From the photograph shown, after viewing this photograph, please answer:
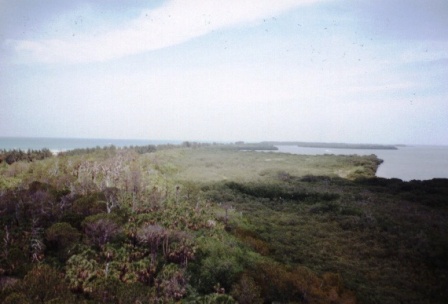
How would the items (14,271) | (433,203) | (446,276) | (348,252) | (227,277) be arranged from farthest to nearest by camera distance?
(433,203), (348,252), (446,276), (227,277), (14,271)

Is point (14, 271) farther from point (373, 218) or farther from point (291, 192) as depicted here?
point (291, 192)

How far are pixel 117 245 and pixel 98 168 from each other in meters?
22.9

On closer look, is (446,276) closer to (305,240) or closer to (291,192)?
(305,240)

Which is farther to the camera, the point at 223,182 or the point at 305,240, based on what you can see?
the point at 223,182

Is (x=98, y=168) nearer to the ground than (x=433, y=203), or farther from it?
farther from it

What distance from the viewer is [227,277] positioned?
15.0m

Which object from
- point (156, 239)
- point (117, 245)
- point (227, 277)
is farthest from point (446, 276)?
point (117, 245)

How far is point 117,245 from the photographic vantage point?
15.5m

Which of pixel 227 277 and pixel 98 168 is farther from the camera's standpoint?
pixel 98 168

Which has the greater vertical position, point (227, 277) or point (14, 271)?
point (14, 271)

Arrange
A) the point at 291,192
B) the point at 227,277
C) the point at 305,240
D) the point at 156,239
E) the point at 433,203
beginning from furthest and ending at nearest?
the point at 291,192 < the point at 433,203 < the point at 305,240 < the point at 156,239 < the point at 227,277

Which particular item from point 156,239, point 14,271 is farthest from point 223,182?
point 14,271

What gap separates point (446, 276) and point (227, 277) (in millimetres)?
13428

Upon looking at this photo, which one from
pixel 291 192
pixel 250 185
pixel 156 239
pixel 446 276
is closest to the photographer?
pixel 156 239
